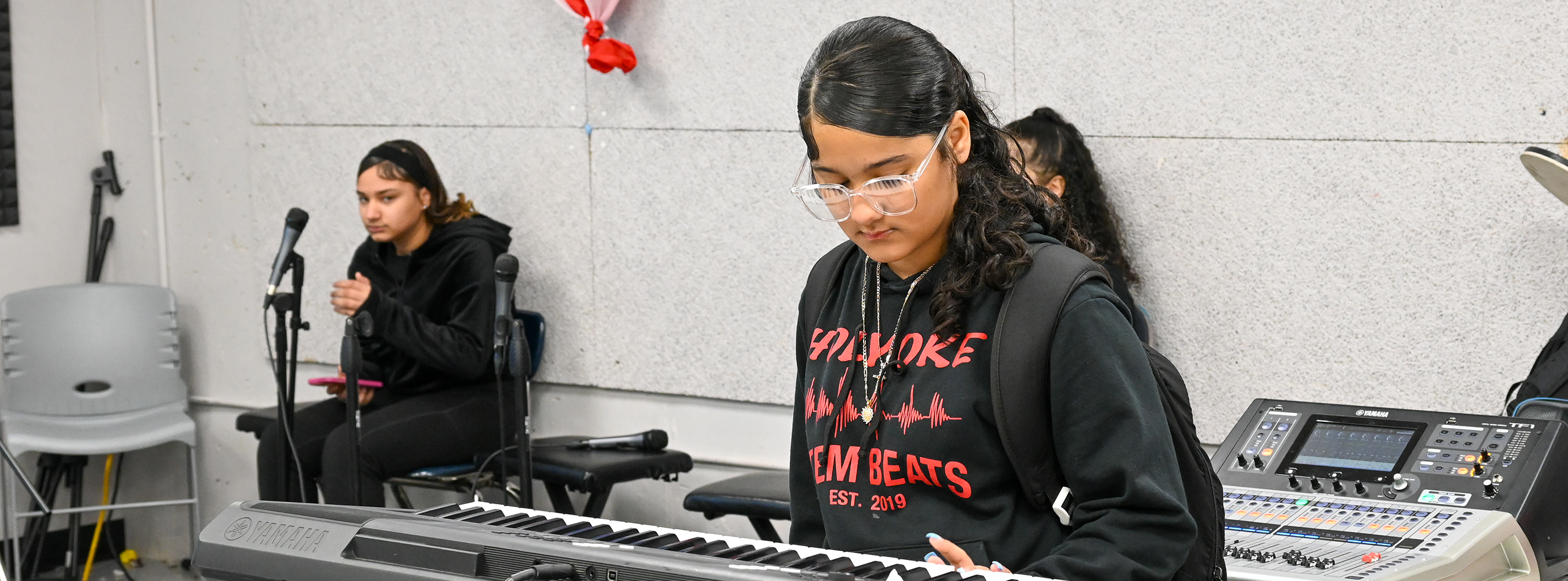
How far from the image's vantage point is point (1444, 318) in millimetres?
2742

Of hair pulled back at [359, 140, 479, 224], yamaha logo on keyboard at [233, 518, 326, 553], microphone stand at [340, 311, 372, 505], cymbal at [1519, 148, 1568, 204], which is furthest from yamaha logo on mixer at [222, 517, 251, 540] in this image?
hair pulled back at [359, 140, 479, 224]

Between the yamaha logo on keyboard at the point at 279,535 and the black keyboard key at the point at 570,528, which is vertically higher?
the black keyboard key at the point at 570,528

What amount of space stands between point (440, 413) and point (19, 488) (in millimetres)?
1828

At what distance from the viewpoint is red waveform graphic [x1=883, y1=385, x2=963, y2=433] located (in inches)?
52.3

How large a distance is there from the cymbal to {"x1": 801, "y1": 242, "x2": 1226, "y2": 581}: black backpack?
36.3 inches

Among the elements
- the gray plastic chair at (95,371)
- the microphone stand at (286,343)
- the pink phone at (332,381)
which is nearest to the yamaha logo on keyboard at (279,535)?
the microphone stand at (286,343)

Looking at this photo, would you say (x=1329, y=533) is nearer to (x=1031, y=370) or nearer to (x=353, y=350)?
(x=1031, y=370)

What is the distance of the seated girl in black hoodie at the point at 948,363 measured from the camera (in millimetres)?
1236

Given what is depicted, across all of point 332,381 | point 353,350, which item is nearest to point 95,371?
point 332,381

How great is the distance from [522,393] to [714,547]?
168 cm

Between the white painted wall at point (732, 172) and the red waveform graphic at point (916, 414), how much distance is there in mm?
1770

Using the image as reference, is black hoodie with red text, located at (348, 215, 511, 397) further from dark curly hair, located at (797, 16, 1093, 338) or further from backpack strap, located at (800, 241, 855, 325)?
dark curly hair, located at (797, 16, 1093, 338)

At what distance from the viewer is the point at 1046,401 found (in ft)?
4.21

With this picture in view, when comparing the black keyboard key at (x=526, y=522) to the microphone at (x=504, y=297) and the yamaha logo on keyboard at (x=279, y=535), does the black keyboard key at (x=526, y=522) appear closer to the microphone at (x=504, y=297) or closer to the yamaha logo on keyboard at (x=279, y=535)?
the yamaha logo on keyboard at (x=279, y=535)
